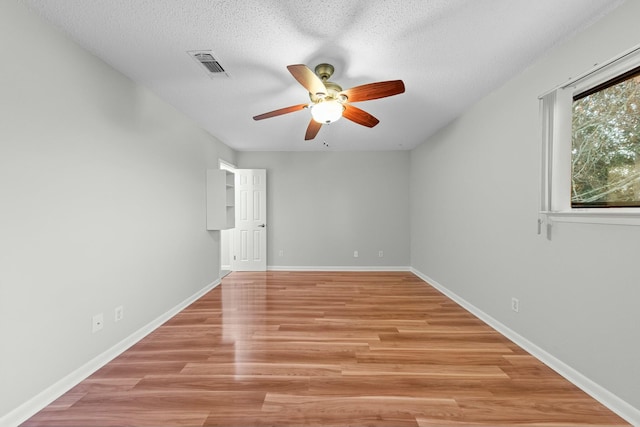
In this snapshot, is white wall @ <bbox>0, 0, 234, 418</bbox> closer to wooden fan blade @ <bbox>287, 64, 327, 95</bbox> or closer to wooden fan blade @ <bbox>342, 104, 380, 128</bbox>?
wooden fan blade @ <bbox>287, 64, 327, 95</bbox>

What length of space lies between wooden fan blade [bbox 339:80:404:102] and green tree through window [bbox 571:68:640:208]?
1295 millimetres

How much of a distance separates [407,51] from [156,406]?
2922 mm

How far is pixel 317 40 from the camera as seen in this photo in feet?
6.16

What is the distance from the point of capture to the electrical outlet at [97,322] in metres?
1.99

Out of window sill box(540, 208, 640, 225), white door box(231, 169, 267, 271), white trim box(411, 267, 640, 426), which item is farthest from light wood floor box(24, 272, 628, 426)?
white door box(231, 169, 267, 271)

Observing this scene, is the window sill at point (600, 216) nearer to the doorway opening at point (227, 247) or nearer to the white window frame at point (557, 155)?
the white window frame at point (557, 155)

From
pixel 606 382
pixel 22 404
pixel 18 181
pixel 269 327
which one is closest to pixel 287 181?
pixel 269 327

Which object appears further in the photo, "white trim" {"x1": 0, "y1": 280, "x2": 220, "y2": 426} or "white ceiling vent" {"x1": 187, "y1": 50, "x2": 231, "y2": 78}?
"white ceiling vent" {"x1": 187, "y1": 50, "x2": 231, "y2": 78}

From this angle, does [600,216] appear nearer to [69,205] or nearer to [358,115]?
[358,115]

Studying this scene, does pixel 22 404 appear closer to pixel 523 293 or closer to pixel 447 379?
pixel 447 379

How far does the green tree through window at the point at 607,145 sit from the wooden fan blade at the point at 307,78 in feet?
6.09

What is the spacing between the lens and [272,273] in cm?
510

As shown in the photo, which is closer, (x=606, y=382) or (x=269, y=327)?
(x=606, y=382)

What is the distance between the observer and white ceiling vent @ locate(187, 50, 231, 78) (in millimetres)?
2035
